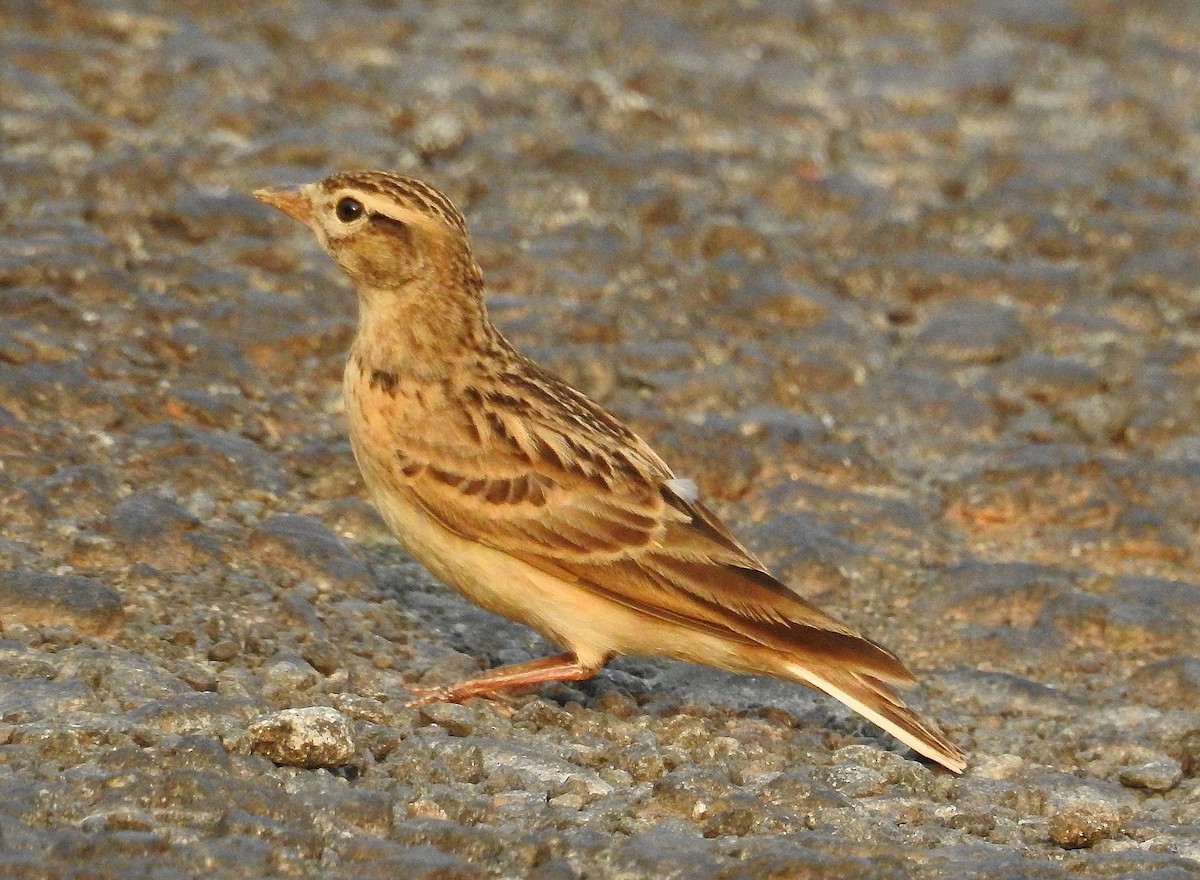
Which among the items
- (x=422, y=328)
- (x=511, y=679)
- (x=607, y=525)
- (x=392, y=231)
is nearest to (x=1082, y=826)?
(x=607, y=525)

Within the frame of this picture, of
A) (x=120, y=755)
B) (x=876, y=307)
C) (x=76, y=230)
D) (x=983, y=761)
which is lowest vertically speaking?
(x=120, y=755)

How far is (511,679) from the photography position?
6.79 meters

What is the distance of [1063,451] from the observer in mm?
8977

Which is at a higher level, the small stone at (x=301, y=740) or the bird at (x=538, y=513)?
the bird at (x=538, y=513)

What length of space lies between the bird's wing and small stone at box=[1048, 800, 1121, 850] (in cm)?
72

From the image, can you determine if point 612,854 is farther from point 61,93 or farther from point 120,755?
point 61,93

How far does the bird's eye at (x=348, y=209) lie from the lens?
24.1 feet

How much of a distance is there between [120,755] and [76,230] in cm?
447

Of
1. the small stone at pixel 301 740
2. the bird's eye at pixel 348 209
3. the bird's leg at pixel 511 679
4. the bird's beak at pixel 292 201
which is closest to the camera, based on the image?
the small stone at pixel 301 740

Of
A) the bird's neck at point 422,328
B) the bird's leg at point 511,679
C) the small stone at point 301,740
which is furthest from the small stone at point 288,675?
the bird's neck at point 422,328

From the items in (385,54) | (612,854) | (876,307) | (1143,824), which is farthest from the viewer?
(385,54)

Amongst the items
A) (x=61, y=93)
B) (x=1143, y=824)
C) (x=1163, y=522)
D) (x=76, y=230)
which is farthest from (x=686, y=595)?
(x=61, y=93)

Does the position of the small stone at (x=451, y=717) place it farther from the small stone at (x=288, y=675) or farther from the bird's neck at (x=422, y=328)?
the bird's neck at (x=422, y=328)

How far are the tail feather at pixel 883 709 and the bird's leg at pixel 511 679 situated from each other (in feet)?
2.69
